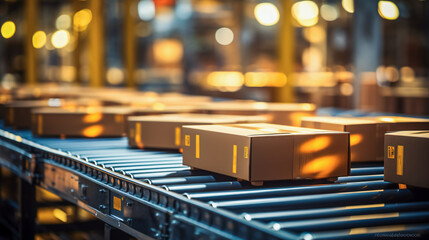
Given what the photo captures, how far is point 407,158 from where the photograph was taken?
286cm

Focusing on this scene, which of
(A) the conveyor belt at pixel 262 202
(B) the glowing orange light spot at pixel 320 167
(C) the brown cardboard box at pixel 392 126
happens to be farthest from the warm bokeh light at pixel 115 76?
(B) the glowing orange light spot at pixel 320 167

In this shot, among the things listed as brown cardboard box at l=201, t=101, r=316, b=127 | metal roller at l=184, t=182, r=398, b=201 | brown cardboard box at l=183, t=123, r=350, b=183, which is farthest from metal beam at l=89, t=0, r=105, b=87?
metal roller at l=184, t=182, r=398, b=201

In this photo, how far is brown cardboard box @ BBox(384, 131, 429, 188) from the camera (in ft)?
9.10

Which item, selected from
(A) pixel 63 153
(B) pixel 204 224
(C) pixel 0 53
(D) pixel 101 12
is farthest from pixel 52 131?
(C) pixel 0 53

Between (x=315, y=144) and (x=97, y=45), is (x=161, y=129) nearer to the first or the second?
(x=315, y=144)

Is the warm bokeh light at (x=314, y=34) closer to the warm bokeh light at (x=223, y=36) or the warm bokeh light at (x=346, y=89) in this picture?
the warm bokeh light at (x=223, y=36)

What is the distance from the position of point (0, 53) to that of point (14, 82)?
1.59m

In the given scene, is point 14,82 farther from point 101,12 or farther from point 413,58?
point 413,58

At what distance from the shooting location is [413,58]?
679 inches

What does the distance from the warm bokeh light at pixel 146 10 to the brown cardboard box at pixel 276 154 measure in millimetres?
14109

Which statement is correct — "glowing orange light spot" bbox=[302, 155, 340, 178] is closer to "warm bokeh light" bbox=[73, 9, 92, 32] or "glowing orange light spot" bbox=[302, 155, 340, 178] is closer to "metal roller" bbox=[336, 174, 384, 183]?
"metal roller" bbox=[336, 174, 384, 183]

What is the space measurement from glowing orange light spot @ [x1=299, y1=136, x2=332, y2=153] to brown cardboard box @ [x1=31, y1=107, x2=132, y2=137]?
2689 mm

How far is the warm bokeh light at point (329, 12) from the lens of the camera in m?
17.7

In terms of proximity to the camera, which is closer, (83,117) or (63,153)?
(63,153)
